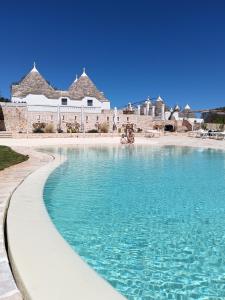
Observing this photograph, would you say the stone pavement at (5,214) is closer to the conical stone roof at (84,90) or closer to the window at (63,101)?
the window at (63,101)

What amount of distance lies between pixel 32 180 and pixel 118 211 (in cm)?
249

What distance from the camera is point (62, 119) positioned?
3556 cm

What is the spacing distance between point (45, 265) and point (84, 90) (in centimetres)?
3919

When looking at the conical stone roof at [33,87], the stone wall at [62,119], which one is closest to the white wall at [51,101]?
the conical stone roof at [33,87]

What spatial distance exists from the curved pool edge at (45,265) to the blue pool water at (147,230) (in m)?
0.43

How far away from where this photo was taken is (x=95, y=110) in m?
38.4

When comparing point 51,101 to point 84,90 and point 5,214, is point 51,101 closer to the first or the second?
point 84,90

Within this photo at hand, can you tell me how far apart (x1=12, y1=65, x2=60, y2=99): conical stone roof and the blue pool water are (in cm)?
3070

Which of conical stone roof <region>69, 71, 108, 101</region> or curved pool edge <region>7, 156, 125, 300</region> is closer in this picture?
curved pool edge <region>7, 156, 125, 300</region>

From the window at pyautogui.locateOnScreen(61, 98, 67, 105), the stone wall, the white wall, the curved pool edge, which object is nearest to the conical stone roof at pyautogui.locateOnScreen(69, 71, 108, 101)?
the white wall

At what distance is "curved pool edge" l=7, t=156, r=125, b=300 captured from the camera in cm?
236

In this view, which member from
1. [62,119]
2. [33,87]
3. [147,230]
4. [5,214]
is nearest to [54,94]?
[33,87]

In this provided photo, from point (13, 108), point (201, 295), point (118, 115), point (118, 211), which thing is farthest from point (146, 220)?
point (118, 115)

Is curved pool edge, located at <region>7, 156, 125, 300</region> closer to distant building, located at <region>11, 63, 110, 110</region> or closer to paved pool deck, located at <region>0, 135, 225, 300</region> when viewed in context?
paved pool deck, located at <region>0, 135, 225, 300</region>
